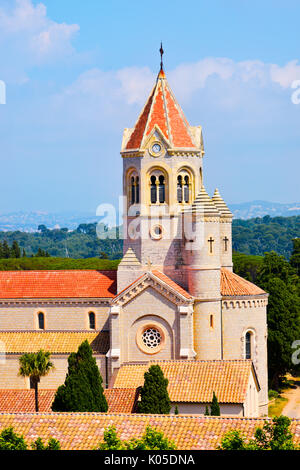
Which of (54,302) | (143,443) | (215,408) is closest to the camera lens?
(143,443)

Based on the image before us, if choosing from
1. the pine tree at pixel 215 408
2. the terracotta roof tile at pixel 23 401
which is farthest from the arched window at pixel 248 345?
the terracotta roof tile at pixel 23 401

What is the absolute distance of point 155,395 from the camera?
47.3 meters

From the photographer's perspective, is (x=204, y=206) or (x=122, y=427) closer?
(x=122, y=427)

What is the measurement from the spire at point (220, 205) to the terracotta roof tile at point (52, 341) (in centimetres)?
1150

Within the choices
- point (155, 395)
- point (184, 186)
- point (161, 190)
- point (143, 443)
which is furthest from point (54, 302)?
point (143, 443)

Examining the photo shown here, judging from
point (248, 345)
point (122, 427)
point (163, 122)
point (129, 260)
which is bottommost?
point (122, 427)

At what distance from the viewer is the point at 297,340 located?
239 ft

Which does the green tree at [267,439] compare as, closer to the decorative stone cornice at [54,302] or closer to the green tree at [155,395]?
the green tree at [155,395]

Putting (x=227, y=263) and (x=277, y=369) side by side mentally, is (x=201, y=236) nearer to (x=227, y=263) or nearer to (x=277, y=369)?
(x=227, y=263)

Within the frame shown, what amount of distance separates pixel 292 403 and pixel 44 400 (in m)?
20.9

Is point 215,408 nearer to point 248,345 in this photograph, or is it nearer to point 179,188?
point 248,345

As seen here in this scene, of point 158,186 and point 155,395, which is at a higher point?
point 158,186

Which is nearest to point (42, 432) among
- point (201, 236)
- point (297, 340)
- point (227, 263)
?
point (201, 236)
